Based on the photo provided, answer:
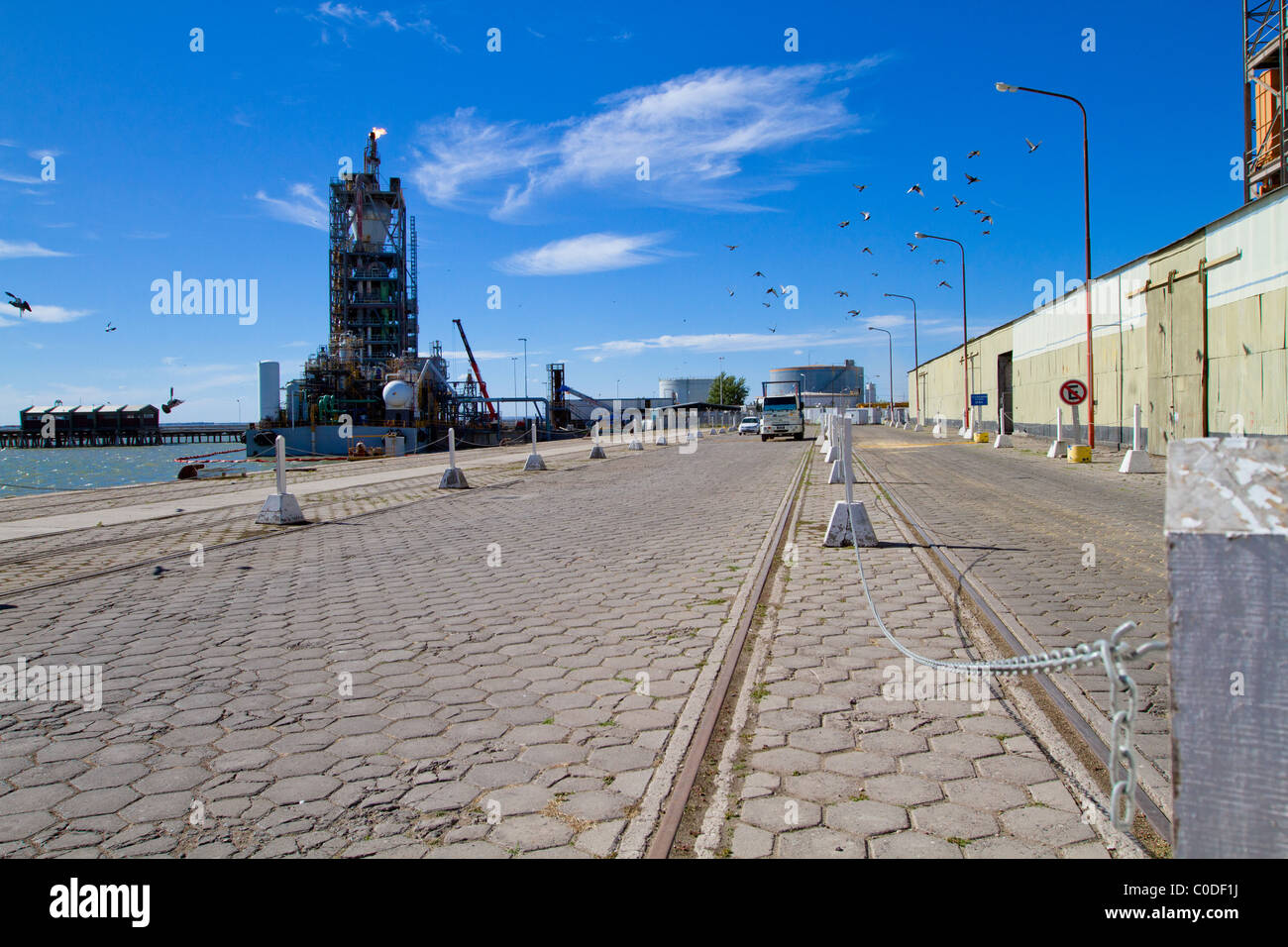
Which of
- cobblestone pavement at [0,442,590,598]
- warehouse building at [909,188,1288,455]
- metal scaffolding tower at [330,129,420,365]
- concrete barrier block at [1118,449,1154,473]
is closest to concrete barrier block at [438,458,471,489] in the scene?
cobblestone pavement at [0,442,590,598]

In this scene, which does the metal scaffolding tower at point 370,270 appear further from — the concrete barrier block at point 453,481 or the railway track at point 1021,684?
the railway track at point 1021,684

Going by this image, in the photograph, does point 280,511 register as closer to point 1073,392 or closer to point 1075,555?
point 1075,555

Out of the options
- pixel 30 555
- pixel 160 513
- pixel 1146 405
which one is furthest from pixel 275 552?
pixel 1146 405

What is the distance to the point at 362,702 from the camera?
15.4 ft

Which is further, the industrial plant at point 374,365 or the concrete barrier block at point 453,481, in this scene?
the industrial plant at point 374,365

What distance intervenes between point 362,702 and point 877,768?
9.26 feet

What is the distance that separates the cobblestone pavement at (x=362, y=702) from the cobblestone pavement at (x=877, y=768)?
45 centimetres

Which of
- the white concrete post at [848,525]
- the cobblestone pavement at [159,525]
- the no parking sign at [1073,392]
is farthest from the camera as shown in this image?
the no parking sign at [1073,392]

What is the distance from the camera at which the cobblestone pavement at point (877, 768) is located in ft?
9.91

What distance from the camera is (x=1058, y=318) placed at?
37.2 m

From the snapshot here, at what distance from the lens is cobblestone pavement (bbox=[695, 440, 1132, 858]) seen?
3.02m

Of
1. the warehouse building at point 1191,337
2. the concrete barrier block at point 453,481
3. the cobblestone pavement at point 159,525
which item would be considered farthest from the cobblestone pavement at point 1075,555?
the concrete barrier block at point 453,481
